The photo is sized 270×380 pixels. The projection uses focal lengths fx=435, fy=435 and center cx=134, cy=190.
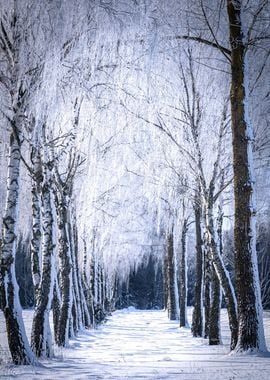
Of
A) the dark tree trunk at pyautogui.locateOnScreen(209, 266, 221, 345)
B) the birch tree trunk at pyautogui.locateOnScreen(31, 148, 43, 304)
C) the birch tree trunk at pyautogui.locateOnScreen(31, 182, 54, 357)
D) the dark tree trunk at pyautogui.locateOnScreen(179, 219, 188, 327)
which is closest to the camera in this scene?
the birch tree trunk at pyautogui.locateOnScreen(31, 182, 54, 357)

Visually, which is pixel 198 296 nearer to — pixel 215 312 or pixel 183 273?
pixel 215 312

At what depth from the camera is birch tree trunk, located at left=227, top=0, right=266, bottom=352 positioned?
295 inches

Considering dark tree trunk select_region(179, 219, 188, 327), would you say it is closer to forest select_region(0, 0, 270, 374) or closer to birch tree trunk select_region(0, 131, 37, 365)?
forest select_region(0, 0, 270, 374)

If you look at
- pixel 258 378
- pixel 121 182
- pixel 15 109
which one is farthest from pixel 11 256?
pixel 121 182

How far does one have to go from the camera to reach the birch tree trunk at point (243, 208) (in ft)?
24.6

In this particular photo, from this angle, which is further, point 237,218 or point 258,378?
point 237,218

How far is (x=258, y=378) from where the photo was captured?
538 cm

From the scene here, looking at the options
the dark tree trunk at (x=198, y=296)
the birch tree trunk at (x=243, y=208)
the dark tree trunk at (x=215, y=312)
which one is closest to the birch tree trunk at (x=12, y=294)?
the birch tree trunk at (x=243, y=208)

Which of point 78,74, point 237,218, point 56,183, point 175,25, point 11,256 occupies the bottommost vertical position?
point 11,256

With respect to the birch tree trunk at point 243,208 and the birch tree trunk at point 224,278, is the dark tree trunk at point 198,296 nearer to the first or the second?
the birch tree trunk at point 224,278

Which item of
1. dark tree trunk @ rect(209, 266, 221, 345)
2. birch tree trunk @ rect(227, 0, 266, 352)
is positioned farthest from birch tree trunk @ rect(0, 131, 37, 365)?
dark tree trunk @ rect(209, 266, 221, 345)

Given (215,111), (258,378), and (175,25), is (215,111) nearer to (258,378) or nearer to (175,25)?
(175,25)

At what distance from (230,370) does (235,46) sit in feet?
19.0

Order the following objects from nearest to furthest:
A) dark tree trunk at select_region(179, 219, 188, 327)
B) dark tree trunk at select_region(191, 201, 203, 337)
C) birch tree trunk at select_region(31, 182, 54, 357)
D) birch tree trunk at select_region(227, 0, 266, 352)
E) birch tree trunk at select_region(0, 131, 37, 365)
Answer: birch tree trunk at select_region(227, 0, 266, 352), birch tree trunk at select_region(0, 131, 37, 365), birch tree trunk at select_region(31, 182, 54, 357), dark tree trunk at select_region(191, 201, 203, 337), dark tree trunk at select_region(179, 219, 188, 327)
